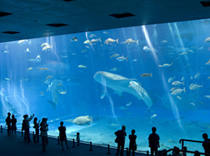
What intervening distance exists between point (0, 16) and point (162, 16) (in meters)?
4.77

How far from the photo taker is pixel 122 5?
191 inches

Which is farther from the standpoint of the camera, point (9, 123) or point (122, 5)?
point (9, 123)

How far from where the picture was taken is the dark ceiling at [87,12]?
4602 millimetres

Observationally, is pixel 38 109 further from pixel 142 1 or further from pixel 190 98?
pixel 142 1

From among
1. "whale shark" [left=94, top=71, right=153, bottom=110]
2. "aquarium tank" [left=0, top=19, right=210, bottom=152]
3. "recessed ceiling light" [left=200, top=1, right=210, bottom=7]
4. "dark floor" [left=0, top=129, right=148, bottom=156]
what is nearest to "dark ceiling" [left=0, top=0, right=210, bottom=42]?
"recessed ceiling light" [left=200, top=1, right=210, bottom=7]

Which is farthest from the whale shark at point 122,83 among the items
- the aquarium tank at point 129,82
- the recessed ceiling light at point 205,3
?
the recessed ceiling light at point 205,3

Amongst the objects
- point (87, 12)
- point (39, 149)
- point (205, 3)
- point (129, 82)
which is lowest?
point (39, 149)

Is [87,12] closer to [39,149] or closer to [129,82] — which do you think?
[39,149]

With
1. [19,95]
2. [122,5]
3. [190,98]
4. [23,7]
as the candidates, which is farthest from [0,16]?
[19,95]

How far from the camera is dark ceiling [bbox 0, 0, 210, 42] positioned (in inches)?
181

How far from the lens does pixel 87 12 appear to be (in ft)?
17.9

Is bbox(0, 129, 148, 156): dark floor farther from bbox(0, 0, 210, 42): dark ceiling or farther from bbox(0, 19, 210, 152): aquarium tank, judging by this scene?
bbox(0, 19, 210, 152): aquarium tank

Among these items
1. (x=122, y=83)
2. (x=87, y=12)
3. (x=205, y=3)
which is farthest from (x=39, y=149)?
(x=122, y=83)

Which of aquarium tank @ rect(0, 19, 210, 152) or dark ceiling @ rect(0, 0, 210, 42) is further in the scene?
aquarium tank @ rect(0, 19, 210, 152)
